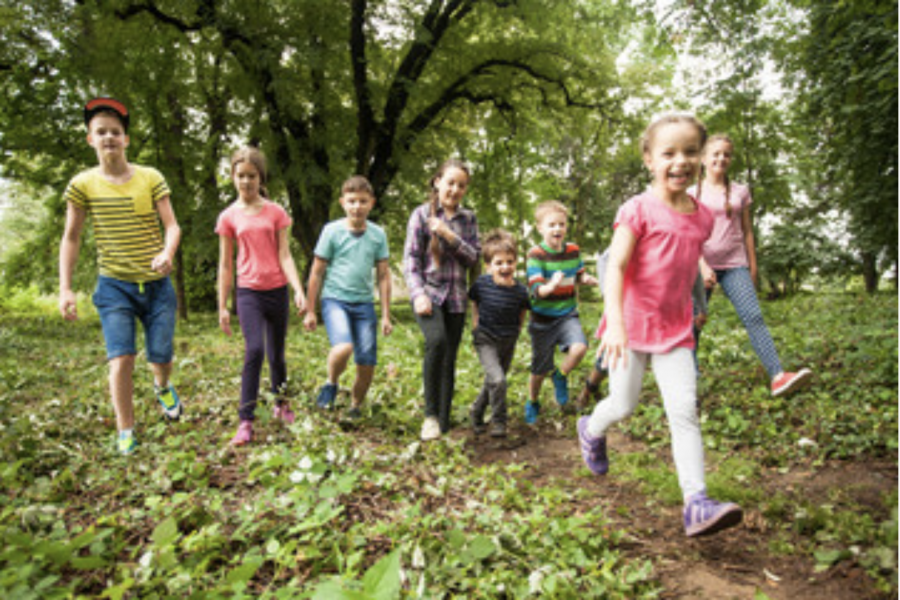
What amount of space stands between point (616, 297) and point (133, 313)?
11.0 feet

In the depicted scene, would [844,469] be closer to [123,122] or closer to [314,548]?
[314,548]

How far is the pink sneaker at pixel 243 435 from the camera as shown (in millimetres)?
3797

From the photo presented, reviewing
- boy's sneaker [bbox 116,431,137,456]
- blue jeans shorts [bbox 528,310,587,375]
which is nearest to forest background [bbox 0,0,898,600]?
boy's sneaker [bbox 116,431,137,456]

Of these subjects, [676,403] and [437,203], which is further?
[437,203]

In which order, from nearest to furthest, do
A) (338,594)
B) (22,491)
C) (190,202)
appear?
(338,594) < (22,491) < (190,202)

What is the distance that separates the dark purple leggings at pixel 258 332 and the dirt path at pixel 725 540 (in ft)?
5.64

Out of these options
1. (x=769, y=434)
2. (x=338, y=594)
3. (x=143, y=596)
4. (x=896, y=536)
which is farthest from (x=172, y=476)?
(x=769, y=434)

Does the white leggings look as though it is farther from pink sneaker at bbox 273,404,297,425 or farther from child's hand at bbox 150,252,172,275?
child's hand at bbox 150,252,172,275

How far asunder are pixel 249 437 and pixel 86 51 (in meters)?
12.6

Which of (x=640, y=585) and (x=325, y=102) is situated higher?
(x=325, y=102)

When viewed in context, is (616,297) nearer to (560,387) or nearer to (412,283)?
(412,283)

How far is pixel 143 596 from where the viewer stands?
6.60ft

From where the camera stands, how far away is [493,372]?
433 cm

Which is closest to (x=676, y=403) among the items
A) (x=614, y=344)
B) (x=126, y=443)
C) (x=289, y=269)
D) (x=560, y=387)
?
(x=614, y=344)
